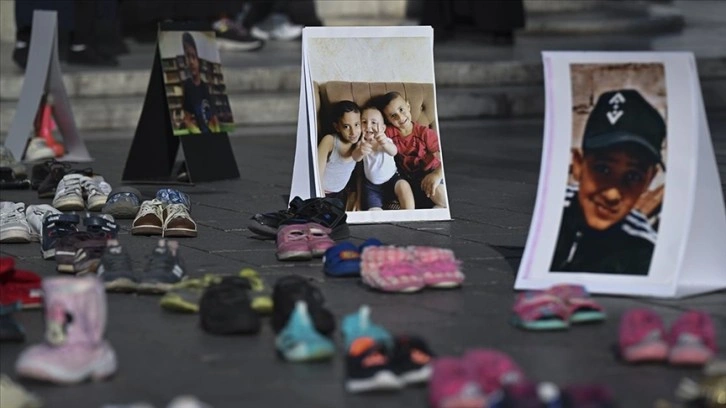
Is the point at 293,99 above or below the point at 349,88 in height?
below

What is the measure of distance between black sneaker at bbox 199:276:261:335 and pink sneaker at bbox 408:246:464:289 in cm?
85

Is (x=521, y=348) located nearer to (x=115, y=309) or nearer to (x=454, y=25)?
(x=115, y=309)

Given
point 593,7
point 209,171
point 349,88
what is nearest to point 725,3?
point 593,7

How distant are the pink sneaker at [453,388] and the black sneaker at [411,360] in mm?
193

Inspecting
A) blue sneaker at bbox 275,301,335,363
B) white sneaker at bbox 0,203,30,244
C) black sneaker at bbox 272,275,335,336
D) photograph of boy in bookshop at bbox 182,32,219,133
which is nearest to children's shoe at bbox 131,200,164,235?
white sneaker at bbox 0,203,30,244

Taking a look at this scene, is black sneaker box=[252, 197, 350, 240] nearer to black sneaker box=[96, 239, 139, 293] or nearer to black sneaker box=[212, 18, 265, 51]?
black sneaker box=[96, 239, 139, 293]

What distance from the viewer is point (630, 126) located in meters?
5.79

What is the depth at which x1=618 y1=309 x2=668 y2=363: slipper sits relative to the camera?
4.74m

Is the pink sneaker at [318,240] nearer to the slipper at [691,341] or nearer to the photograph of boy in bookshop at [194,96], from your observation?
the slipper at [691,341]

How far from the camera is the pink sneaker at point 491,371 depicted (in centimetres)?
Result: 422

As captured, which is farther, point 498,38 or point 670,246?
point 498,38

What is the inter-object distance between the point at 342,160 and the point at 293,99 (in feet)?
18.9

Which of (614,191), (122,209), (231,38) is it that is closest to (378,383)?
(614,191)

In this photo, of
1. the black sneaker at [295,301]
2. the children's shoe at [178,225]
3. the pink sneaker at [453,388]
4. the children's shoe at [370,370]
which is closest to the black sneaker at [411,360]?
the children's shoe at [370,370]
